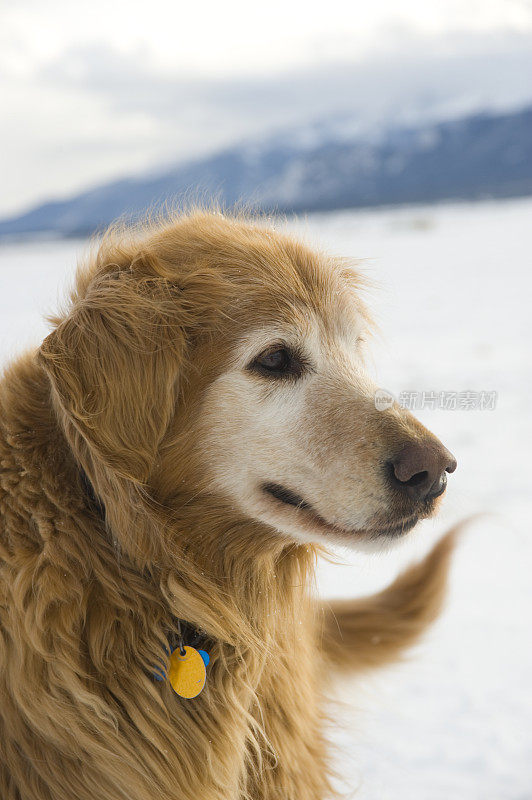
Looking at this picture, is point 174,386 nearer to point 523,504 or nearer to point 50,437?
point 50,437

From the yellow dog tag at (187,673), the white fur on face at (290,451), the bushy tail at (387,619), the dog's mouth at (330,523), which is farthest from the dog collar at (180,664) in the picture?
the bushy tail at (387,619)

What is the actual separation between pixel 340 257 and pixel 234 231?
44 centimetres

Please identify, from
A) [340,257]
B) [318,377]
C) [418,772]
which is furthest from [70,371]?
[418,772]

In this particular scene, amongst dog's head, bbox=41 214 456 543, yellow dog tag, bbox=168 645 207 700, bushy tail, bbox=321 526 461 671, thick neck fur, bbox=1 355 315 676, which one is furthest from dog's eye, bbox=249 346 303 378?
bushy tail, bbox=321 526 461 671

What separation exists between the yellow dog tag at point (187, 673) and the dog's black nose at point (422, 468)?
740 mm

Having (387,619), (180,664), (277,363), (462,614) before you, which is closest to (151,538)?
(180,664)

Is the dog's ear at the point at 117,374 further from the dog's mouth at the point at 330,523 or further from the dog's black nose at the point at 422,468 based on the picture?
the dog's black nose at the point at 422,468

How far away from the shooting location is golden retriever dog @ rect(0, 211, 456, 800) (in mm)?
1867

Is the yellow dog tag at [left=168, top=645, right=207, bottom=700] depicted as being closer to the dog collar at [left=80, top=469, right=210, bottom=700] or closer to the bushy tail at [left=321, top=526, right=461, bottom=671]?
the dog collar at [left=80, top=469, right=210, bottom=700]

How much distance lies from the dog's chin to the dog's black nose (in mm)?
80

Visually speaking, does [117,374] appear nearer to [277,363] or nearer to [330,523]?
[277,363]

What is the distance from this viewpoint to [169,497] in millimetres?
1994

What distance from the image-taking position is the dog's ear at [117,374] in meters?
1.84

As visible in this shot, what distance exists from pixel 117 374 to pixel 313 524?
2.19 ft
